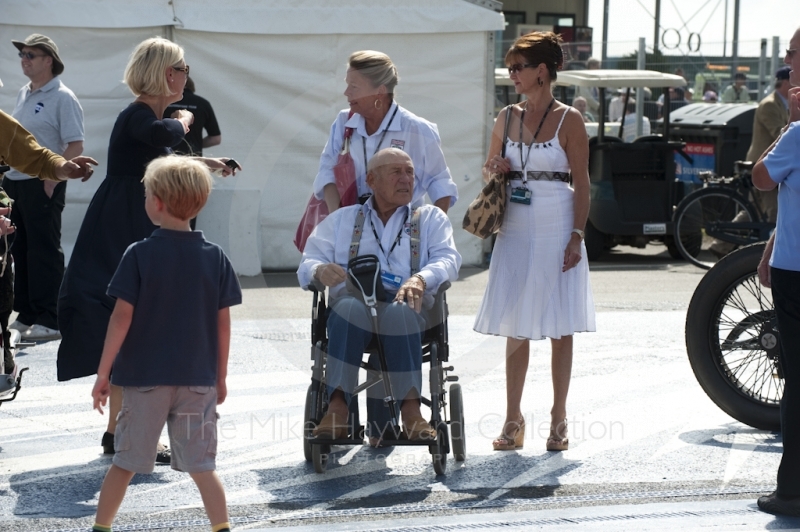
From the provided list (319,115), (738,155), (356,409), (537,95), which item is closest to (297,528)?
(356,409)

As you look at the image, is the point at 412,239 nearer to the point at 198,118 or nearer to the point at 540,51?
the point at 540,51

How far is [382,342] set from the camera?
5.20m

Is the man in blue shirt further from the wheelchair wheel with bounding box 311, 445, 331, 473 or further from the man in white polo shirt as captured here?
the man in white polo shirt

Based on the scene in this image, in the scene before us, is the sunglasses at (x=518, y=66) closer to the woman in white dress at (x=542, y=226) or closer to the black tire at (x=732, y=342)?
the woman in white dress at (x=542, y=226)

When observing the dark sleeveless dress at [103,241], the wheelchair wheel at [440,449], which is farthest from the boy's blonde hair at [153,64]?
the wheelchair wheel at [440,449]

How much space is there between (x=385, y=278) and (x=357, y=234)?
0.81 feet

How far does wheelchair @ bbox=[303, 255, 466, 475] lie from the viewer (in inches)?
203

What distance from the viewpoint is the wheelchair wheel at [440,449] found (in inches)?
202

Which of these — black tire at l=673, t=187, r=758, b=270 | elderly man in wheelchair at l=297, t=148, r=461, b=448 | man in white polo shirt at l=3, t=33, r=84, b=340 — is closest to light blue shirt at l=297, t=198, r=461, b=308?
elderly man in wheelchair at l=297, t=148, r=461, b=448

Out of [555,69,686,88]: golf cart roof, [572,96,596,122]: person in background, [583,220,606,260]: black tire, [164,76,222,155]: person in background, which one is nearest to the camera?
[164,76,222,155]: person in background

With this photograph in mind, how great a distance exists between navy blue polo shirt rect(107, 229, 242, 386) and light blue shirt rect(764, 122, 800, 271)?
2178mm

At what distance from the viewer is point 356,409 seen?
18.7 feet

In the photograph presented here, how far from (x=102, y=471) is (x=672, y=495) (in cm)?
241

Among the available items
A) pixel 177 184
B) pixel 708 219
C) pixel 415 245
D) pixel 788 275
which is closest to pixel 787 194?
pixel 788 275
